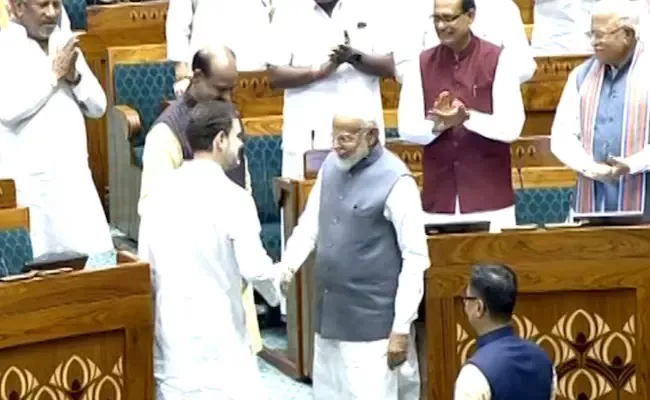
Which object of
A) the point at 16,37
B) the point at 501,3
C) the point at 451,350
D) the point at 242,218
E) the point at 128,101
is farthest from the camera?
the point at 128,101

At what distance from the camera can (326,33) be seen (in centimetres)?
609

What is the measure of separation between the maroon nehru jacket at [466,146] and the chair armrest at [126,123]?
2384 mm

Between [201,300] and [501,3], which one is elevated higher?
[501,3]

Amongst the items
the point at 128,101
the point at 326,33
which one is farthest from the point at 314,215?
the point at 128,101

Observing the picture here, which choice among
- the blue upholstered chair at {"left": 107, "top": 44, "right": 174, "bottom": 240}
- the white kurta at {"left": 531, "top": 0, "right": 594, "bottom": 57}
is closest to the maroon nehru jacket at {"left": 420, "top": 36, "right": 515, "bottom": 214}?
the white kurta at {"left": 531, "top": 0, "right": 594, "bottom": 57}

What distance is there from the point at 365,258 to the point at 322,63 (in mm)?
1451

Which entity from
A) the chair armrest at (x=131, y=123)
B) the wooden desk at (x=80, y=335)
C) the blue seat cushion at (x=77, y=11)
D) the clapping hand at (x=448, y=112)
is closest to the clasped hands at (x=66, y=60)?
the wooden desk at (x=80, y=335)

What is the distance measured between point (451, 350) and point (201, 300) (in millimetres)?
894

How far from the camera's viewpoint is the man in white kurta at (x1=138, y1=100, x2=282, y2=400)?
13.8 feet

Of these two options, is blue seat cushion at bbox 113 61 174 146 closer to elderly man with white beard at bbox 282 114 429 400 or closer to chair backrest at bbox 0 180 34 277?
chair backrest at bbox 0 180 34 277

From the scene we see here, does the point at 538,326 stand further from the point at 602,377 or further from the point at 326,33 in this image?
the point at 326,33

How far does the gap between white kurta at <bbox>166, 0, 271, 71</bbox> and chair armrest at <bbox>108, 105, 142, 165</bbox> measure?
26.0 inches

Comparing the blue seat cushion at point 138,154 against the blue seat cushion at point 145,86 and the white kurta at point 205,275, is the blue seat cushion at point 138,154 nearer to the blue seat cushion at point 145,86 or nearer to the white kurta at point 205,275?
the blue seat cushion at point 145,86

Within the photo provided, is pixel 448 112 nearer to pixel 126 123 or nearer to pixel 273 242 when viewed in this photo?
pixel 273 242
